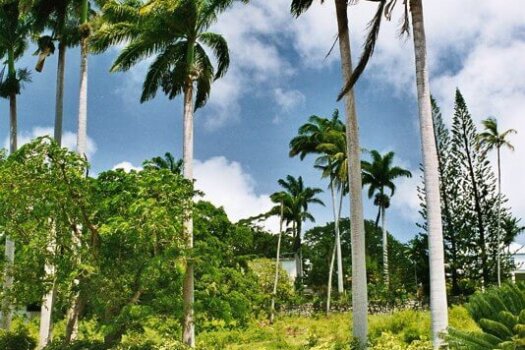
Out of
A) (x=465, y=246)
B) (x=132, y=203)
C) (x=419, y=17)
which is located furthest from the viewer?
(x=465, y=246)

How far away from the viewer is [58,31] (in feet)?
73.4

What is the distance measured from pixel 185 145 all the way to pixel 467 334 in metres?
8.96

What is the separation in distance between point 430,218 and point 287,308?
25.9 metres

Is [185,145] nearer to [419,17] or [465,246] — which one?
[419,17]

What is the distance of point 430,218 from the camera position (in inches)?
464

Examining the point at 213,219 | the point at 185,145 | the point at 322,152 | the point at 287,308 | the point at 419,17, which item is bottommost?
the point at 287,308

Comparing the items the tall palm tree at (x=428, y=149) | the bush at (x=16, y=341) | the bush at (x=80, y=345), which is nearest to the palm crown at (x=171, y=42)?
the tall palm tree at (x=428, y=149)

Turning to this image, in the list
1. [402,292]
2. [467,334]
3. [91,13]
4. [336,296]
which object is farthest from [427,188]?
[336,296]

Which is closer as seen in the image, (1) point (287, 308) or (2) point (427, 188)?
(2) point (427, 188)

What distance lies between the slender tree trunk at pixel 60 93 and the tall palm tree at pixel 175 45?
3.19 metres

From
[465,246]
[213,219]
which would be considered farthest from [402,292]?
[213,219]

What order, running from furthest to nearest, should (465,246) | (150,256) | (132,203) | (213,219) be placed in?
(465,246) < (213,219) < (150,256) < (132,203)

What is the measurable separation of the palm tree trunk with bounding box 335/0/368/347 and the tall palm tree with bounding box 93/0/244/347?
4227mm

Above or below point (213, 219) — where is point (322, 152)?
above
